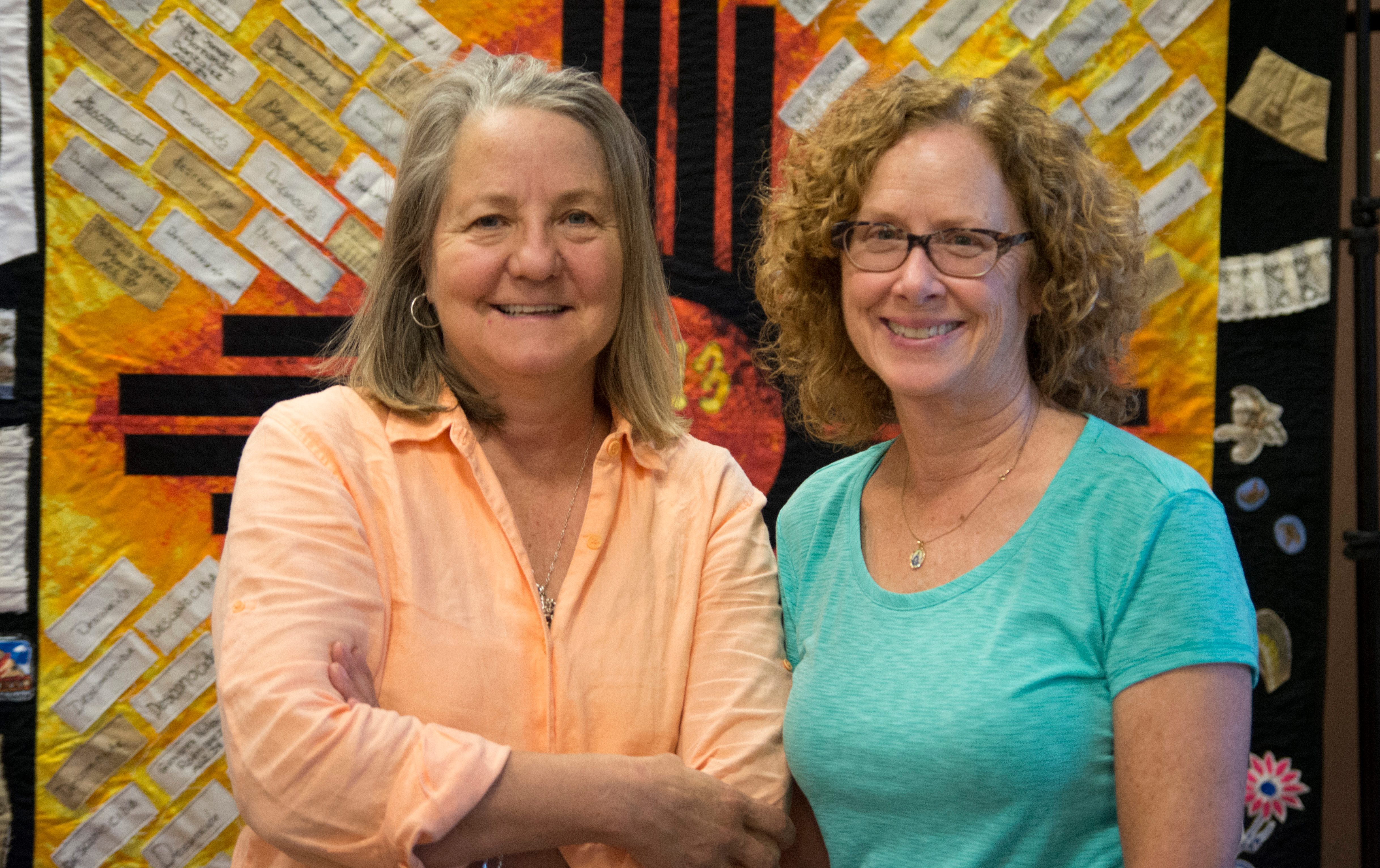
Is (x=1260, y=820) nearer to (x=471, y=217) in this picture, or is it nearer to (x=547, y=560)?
(x=547, y=560)

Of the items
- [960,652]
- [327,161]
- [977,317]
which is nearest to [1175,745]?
[960,652]

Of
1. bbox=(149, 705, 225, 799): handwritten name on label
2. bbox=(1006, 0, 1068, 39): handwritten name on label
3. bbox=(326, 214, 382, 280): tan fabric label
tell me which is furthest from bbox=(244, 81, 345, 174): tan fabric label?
bbox=(1006, 0, 1068, 39): handwritten name on label

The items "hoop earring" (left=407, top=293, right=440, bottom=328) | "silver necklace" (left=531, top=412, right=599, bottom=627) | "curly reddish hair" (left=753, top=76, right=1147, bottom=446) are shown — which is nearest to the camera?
"curly reddish hair" (left=753, top=76, right=1147, bottom=446)

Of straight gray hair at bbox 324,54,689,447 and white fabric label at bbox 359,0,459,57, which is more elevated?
white fabric label at bbox 359,0,459,57

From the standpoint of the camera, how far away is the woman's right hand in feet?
4.30

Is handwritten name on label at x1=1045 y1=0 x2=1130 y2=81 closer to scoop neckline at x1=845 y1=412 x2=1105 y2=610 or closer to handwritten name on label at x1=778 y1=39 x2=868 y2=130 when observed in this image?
handwritten name on label at x1=778 y1=39 x2=868 y2=130

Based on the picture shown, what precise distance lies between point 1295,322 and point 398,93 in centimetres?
205

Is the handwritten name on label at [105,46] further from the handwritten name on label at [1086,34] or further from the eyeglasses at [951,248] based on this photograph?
the handwritten name on label at [1086,34]

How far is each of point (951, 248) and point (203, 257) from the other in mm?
1720

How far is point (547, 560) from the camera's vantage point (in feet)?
4.95

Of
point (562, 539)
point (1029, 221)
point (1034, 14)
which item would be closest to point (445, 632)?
point (562, 539)

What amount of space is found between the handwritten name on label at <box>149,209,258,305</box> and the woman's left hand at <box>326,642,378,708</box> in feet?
4.43

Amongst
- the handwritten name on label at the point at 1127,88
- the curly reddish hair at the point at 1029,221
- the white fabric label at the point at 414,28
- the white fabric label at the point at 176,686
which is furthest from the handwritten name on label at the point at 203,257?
the handwritten name on label at the point at 1127,88

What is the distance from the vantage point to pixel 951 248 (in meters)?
1.34
